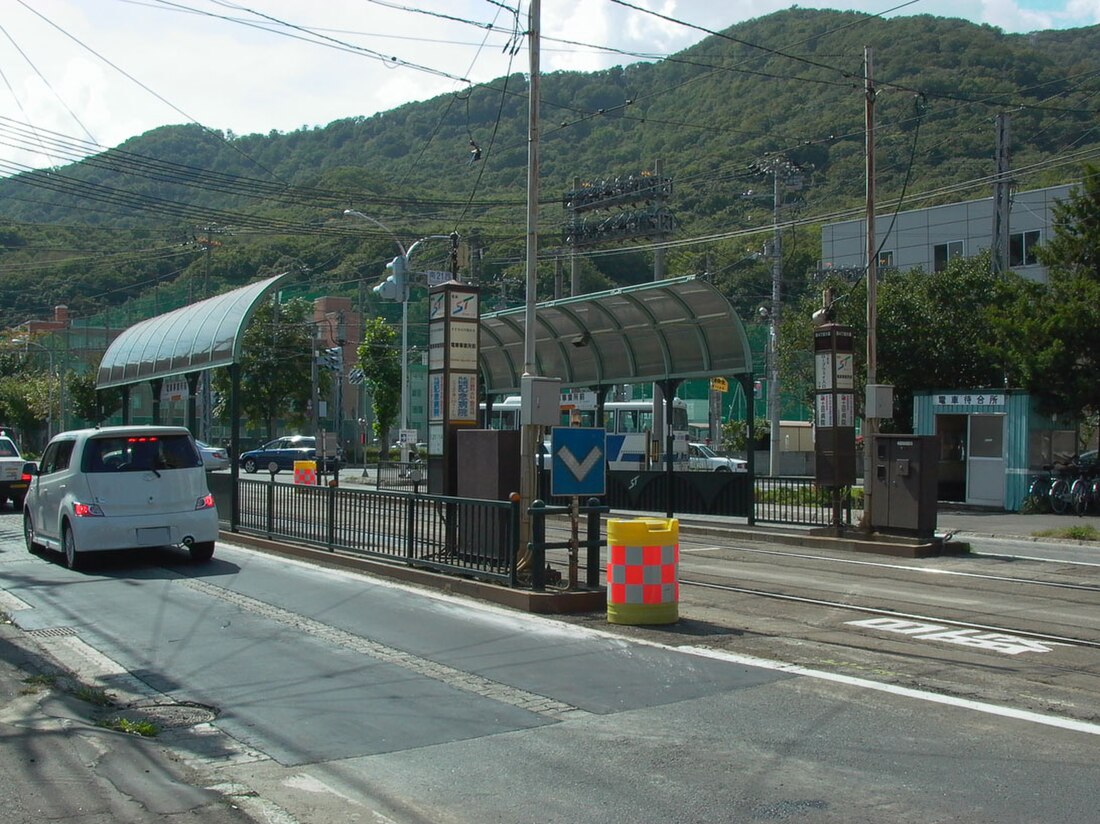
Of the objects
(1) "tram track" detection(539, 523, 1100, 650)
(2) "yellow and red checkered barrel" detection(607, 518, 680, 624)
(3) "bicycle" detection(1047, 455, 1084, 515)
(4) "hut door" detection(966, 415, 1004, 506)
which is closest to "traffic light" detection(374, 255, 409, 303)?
(4) "hut door" detection(966, 415, 1004, 506)

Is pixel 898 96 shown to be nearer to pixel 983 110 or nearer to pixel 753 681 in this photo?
pixel 983 110

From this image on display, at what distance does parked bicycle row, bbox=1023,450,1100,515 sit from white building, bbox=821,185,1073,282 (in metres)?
23.3

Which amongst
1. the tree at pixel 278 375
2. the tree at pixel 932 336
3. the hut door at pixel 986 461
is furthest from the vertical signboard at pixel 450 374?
the tree at pixel 278 375

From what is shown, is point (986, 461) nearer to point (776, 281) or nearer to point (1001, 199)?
point (1001, 199)

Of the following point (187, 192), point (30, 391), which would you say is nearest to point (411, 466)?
point (30, 391)

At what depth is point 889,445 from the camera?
62.9ft

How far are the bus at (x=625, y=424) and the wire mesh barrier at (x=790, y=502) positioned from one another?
7399mm

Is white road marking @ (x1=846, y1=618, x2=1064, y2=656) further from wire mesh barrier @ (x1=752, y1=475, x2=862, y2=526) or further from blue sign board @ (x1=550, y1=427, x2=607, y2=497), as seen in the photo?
wire mesh barrier @ (x1=752, y1=475, x2=862, y2=526)

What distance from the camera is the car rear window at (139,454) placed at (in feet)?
48.8

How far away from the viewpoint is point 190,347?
68.2ft

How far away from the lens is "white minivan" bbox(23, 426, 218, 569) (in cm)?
1459

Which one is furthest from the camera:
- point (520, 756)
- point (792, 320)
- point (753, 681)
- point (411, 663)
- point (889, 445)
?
point (792, 320)

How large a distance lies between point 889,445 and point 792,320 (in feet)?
77.3

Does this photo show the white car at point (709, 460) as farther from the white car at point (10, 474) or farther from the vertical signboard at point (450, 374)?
the vertical signboard at point (450, 374)
